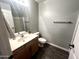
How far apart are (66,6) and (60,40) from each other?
Answer: 60.1 inches

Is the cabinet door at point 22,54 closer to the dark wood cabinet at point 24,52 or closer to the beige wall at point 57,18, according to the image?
the dark wood cabinet at point 24,52

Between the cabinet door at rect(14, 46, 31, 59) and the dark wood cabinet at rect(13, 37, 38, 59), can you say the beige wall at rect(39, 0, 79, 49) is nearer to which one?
the dark wood cabinet at rect(13, 37, 38, 59)

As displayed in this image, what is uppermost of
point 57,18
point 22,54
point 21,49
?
point 57,18

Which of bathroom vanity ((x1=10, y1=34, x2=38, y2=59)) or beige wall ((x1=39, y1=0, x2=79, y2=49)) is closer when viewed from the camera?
bathroom vanity ((x1=10, y1=34, x2=38, y2=59))

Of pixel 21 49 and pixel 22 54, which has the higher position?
pixel 21 49

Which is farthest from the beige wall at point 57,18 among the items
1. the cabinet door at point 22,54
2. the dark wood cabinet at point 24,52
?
the cabinet door at point 22,54

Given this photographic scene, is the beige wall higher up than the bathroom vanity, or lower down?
higher up

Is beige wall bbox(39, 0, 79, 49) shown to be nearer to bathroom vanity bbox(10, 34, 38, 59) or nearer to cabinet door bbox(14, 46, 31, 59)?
bathroom vanity bbox(10, 34, 38, 59)

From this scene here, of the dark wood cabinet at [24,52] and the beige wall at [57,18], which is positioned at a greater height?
the beige wall at [57,18]

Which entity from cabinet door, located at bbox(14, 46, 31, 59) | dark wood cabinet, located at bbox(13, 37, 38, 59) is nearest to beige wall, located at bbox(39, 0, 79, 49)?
dark wood cabinet, located at bbox(13, 37, 38, 59)

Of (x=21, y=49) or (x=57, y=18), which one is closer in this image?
(x=21, y=49)

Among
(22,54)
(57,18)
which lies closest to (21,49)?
(22,54)

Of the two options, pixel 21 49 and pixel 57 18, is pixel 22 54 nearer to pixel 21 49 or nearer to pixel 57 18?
pixel 21 49

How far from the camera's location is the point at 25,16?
6.23 feet
